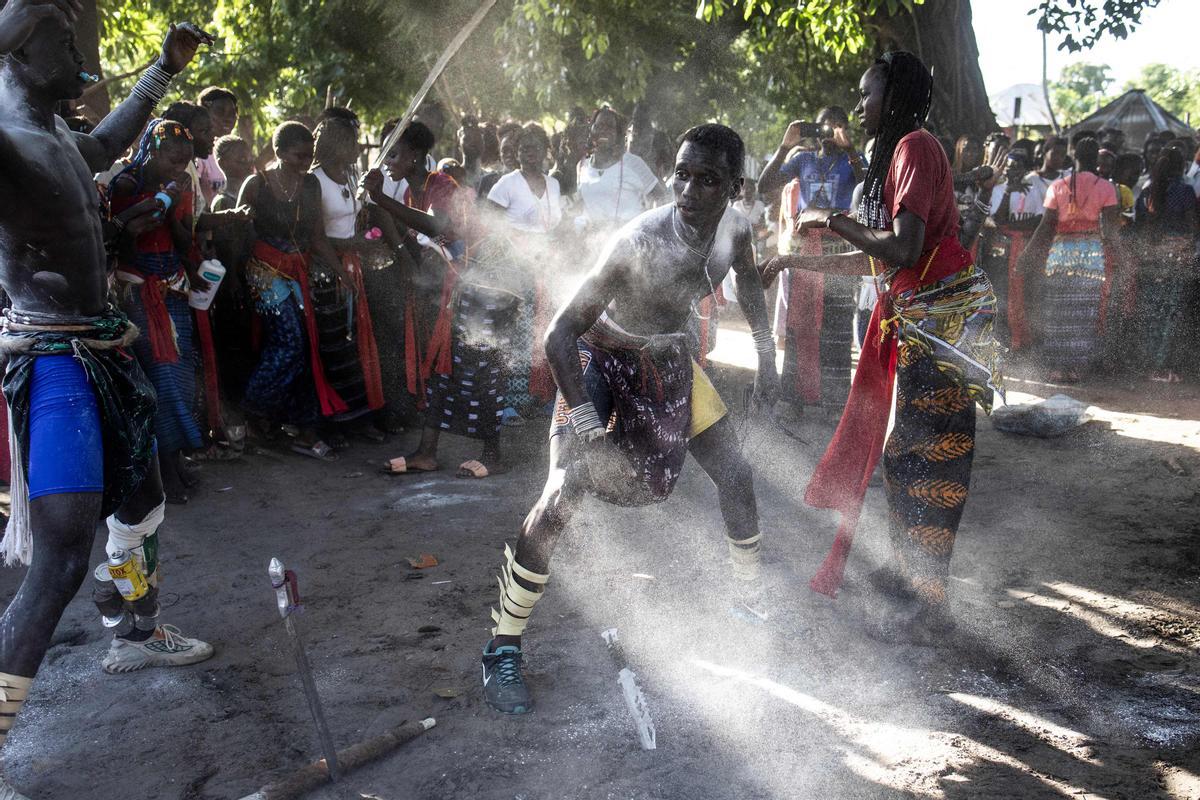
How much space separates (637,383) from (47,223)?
1.83 m

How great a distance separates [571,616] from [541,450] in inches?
107

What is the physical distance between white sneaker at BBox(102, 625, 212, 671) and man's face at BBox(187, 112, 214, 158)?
3.21 m

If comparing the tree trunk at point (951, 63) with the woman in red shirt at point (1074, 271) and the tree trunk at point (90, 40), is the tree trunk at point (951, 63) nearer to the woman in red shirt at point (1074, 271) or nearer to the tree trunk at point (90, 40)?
the woman in red shirt at point (1074, 271)

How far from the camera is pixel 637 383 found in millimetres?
3406

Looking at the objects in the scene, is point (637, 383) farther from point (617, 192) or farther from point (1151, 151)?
point (1151, 151)

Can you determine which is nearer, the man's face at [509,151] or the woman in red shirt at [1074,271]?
the man's face at [509,151]

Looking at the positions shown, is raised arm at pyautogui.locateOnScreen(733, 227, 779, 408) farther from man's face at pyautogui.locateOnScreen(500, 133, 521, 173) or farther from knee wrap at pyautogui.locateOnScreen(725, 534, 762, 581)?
man's face at pyautogui.locateOnScreen(500, 133, 521, 173)

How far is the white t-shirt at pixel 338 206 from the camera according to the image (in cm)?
626

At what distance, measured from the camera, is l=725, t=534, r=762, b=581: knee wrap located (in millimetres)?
3770

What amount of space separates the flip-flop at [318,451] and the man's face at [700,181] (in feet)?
12.6

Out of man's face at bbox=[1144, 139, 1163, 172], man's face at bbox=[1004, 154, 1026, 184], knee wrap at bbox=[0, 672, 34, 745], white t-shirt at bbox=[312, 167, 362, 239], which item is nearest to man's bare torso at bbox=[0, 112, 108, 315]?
knee wrap at bbox=[0, 672, 34, 745]

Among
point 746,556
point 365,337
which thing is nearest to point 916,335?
point 746,556

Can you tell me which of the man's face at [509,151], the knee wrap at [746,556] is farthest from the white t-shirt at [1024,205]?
the knee wrap at [746,556]

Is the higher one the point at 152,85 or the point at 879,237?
the point at 152,85
